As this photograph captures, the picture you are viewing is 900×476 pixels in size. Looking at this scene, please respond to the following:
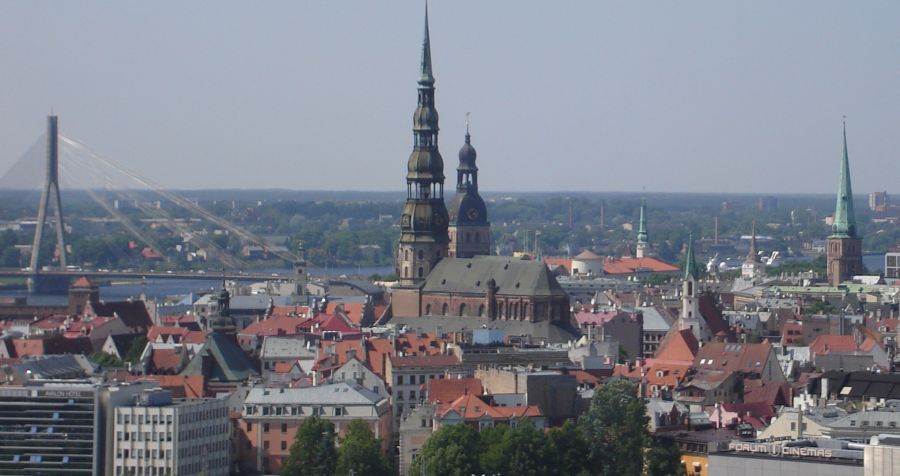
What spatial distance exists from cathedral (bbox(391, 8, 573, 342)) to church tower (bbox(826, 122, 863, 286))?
137 ft

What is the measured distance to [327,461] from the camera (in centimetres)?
5734

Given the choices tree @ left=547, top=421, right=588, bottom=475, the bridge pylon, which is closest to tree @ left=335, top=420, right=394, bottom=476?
tree @ left=547, top=421, right=588, bottom=475

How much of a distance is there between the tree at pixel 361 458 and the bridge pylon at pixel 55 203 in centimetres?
8390

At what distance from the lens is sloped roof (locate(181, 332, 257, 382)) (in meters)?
67.8

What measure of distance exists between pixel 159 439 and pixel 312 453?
10.7ft

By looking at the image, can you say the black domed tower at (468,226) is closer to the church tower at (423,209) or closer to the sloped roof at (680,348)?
the church tower at (423,209)

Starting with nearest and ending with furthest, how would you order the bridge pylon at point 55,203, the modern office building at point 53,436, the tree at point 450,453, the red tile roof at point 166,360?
the tree at point 450,453 < the modern office building at point 53,436 < the red tile roof at point 166,360 < the bridge pylon at point 55,203

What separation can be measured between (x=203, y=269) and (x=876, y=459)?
12692 centimetres

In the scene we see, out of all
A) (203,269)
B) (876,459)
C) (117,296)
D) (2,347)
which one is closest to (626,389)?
(876,459)

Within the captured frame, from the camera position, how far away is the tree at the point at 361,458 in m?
56.5

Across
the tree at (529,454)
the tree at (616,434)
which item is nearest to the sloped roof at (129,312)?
the tree at (616,434)

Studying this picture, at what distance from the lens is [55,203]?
514 feet

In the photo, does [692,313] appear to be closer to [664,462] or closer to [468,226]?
[468,226]

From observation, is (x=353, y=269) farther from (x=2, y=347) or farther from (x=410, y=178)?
(x=2, y=347)
